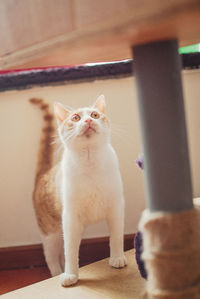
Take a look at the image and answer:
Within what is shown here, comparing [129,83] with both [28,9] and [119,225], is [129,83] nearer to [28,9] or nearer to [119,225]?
[119,225]

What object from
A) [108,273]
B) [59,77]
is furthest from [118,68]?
[108,273]

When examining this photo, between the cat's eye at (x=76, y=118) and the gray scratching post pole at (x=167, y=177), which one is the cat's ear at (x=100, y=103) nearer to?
the cat's eye at (x=76, y=118)

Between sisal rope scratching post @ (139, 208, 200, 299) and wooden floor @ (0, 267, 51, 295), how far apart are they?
915 mm

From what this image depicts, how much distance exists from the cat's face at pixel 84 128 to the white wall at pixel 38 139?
1.05 feet

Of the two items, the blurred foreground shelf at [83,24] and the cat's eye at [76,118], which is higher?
the blurred foreground shelf at [83,24]

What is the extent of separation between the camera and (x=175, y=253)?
488 mm

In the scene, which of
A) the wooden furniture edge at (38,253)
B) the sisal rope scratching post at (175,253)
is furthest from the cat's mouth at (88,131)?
the wooden furniture edge at (38,253)

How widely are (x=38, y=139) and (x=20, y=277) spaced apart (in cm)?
57

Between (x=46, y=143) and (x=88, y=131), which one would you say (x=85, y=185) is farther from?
(x=46, y=143)

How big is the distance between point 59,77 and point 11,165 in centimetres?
43

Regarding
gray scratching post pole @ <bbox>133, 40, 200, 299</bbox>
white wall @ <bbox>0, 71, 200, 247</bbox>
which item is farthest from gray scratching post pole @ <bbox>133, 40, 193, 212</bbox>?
white wall @ <bbox>0, 71, 200, 247</bbox>

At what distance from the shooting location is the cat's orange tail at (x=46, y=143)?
4.63ft

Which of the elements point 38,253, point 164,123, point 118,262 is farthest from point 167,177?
point 38,253

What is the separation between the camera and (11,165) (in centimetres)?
146
